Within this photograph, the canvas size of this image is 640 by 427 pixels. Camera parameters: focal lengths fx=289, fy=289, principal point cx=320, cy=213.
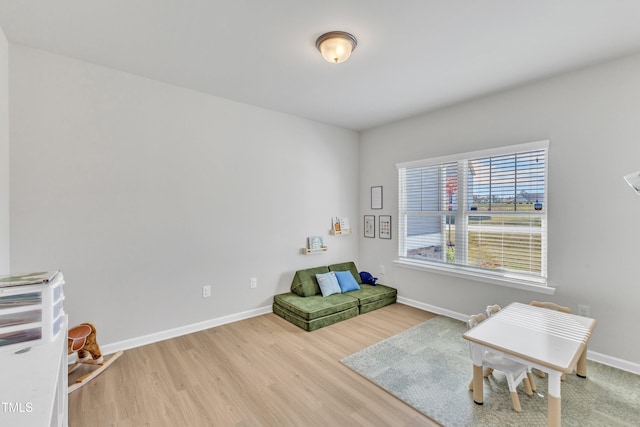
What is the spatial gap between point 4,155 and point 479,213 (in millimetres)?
4445

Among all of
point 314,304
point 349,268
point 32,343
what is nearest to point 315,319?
point 314,304

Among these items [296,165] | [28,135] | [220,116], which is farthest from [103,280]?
[296,165]

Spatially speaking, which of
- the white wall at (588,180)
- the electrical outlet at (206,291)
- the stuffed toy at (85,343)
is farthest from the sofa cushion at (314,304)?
the stuffed toy at (85,343)

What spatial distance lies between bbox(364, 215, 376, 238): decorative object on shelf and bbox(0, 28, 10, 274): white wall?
405 cm

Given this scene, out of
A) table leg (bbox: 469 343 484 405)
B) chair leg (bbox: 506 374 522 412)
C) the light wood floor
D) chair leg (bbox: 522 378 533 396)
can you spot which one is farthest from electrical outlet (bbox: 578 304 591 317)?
the light wood floor

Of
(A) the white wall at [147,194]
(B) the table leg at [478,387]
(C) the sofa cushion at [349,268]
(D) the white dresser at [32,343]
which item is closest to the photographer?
(D) the white dresser at [32,343]

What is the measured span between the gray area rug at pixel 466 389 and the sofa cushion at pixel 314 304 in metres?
0.71

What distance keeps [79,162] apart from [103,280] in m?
1.08

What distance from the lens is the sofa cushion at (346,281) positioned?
160 inches

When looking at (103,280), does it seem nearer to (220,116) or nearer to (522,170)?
(220,116)

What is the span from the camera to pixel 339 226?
4.56 meters

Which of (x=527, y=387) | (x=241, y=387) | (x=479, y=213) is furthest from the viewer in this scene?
(x=479, y=213)

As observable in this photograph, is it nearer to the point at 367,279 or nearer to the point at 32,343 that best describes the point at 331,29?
the point at 32,343

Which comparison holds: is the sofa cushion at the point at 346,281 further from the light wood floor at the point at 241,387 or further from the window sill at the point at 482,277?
the light wood floor at the point at 241,387
